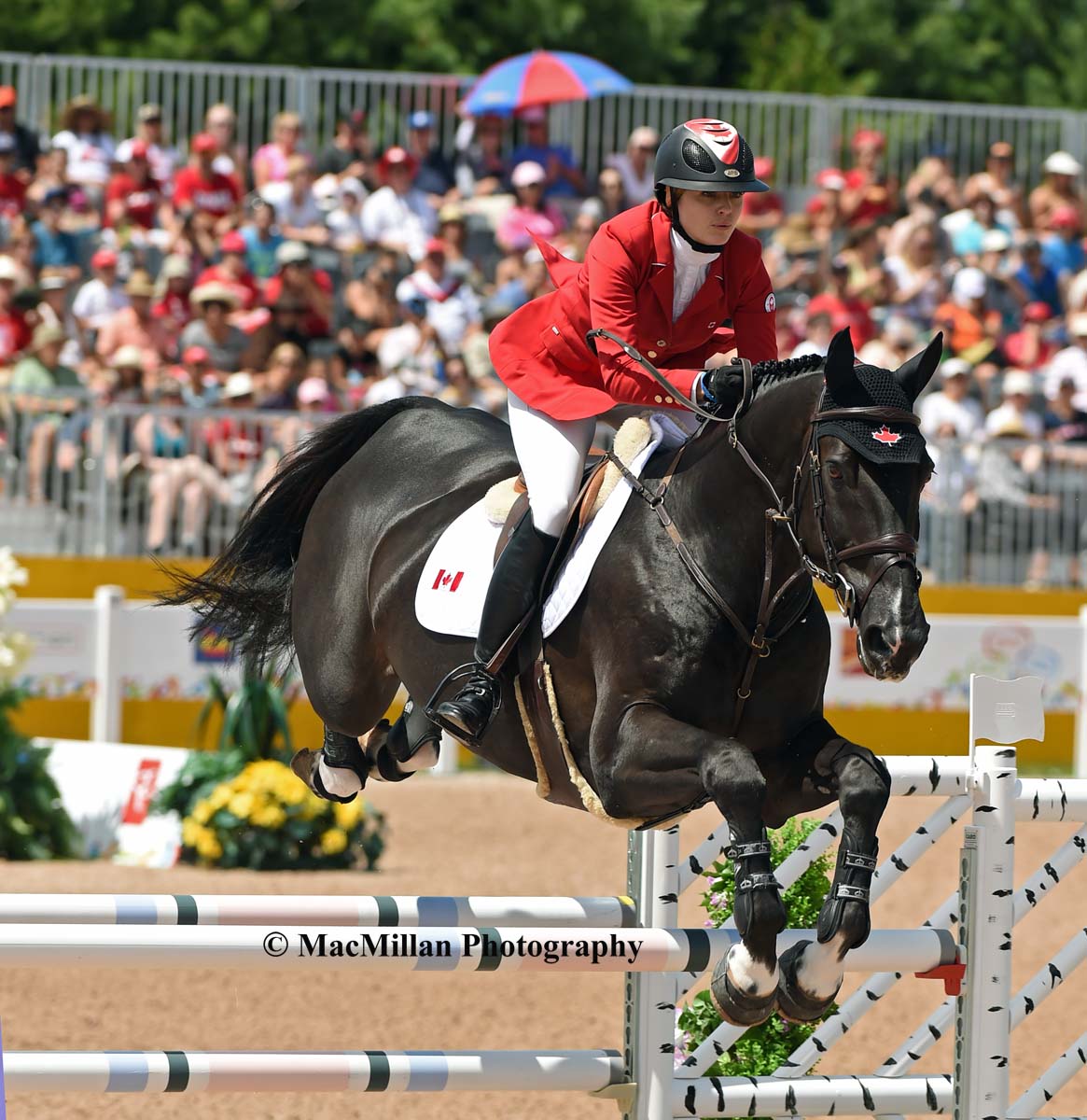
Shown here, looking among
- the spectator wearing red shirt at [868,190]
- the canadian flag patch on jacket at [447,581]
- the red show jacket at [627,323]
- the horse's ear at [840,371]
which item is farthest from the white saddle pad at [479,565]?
the spectator wearing red shirt at [868,190]

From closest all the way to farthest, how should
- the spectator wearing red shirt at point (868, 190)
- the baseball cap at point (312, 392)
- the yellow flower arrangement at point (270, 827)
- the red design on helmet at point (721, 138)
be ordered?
1. the red design on helmet at point (721, 138)
2. the yellow flower arrangement at point (270, 827)
3. the baseball cap at point (312, 392)
4. the spectator wearing red shirt at point (868, 190)

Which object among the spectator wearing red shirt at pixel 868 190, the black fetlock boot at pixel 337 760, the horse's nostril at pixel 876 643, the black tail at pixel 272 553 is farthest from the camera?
the spectator wearing red shirt at pixel 868 190

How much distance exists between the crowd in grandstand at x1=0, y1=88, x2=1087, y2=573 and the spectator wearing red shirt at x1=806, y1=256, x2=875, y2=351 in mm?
26

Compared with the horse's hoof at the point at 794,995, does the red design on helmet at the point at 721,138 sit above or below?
above

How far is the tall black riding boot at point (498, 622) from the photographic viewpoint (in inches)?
178

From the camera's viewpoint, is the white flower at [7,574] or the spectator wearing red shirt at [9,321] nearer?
the white flower at [7,574]

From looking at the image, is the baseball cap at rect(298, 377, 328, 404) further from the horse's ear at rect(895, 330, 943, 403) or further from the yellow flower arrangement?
the horse's ear at rect(895, 330, 943, 403)

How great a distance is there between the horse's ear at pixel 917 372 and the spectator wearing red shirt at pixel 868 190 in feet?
40.2

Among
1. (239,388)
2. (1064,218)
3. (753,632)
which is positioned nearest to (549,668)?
(753,632)

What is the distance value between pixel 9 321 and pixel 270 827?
16.9ft

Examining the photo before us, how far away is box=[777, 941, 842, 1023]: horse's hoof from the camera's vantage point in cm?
390

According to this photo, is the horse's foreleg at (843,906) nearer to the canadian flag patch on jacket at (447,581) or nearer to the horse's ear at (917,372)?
the horse's ear at (917,372)

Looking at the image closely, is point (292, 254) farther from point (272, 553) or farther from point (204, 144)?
point (272, 553)

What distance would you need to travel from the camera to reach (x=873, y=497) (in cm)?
385
